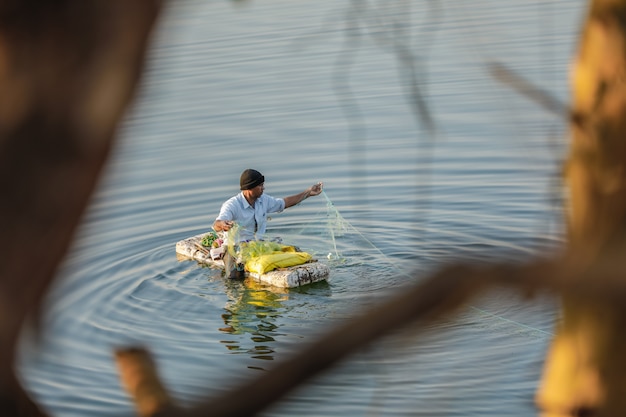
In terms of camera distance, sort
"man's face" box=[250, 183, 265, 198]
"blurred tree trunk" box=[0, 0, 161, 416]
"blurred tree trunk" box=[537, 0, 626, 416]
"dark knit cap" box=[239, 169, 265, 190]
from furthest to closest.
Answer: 1. "man's face" box=[250, 183, 265, 198]
2. "dark knit cap" box=[239, 169, 265, 190]
3. "blurred tree trunk" box=[537, 0, 626, 416]
4. "blurred tree trunk" box=[0, 0, 161, 416]

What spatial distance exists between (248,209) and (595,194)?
10.6 meters

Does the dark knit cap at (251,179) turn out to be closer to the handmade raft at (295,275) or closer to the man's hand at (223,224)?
the man's hand at (223,224)

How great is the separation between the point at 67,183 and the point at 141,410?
48cm

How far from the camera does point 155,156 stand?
60.0ft

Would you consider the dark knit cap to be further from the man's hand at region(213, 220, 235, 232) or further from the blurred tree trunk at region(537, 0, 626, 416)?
the blurred tree trunk at region(537, 0, 626, 416)

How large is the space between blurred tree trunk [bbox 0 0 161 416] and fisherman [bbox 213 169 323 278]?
11546 mm

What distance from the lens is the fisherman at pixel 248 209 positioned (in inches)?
510

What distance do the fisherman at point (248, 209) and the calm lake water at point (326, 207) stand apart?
1.83 feet

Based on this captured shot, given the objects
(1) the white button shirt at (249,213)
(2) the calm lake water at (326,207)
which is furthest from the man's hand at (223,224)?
(2) the calm lake water at (326,207)

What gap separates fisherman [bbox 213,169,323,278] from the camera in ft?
42.5

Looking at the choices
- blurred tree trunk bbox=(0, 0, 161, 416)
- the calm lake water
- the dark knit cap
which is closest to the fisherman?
the dark knit cap

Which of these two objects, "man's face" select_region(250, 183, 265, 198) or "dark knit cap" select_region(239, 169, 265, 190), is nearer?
"dark knit cap" select_region(239, 169, 265, 190)

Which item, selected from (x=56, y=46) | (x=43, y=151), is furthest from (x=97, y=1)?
(x=43, y=151)

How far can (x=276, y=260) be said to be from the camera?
12.5 metres
